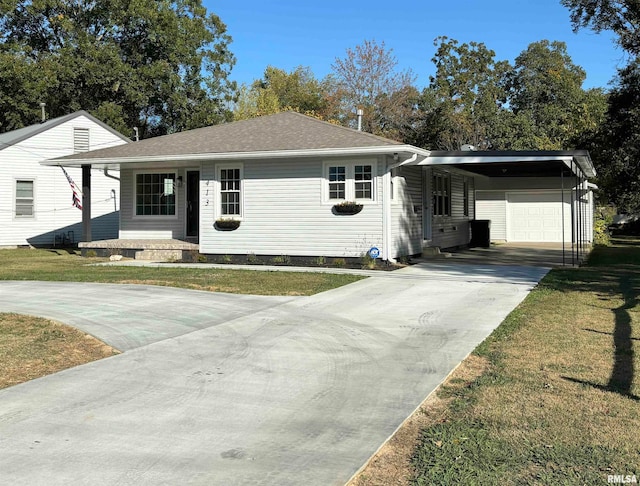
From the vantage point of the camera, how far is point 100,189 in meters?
24.7

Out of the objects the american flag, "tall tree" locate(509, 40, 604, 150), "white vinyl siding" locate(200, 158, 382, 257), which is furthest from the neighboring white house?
"tall tree" locate(509, 40, 604, 150)

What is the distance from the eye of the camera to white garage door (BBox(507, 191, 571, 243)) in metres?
25.7

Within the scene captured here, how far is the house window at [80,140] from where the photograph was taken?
24.5 meters

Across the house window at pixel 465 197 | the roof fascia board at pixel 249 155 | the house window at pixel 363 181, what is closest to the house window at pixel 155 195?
the roof fascia board at pixel 249 155

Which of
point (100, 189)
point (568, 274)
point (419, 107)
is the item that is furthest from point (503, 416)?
point (419, 107)

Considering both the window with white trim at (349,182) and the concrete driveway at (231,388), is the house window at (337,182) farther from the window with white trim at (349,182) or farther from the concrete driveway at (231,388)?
the concrete driveway at (231,388)

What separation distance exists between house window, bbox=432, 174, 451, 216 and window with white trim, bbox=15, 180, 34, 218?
49.2ft

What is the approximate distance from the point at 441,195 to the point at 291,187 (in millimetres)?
5990

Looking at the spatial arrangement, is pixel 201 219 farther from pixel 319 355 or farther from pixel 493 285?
pixel 319 355

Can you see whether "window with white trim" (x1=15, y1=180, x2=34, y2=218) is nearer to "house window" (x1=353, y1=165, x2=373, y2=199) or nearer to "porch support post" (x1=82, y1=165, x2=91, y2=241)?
"porch support post" (x1=82, y1=165, x2=91, y2=241)

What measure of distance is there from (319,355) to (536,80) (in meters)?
47.9

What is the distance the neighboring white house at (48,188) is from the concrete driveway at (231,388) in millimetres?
14403

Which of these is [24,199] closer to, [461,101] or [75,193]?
[75,193]

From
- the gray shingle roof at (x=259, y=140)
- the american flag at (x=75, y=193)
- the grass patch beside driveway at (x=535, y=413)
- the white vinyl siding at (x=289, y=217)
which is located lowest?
the grass patch beside driveway at (x=535, y=413)
